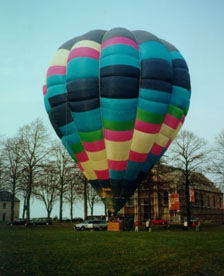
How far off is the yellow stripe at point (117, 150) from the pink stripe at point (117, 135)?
0.23 metres

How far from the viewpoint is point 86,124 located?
18172 millimetres

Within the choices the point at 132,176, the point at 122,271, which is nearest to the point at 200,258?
the point at 122,271

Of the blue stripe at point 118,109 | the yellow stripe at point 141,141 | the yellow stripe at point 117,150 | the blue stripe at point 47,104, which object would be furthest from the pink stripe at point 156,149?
the blue stripe at point 47,104

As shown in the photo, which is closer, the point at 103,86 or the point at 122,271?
the point at 122,271

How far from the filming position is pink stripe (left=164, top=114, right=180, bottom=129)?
19.1m

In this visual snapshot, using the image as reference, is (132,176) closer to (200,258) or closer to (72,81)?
(72,81)

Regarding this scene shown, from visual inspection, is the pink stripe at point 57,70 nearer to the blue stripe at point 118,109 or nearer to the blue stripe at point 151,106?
the blue stripe at point 118,109

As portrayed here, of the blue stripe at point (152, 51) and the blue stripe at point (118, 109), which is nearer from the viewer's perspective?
the blue stripe at point (118, 109)

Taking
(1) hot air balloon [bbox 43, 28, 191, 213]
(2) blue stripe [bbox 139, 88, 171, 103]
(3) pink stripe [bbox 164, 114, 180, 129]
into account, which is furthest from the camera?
(3) pink stripe [bbox 164, 114, 180, 129]

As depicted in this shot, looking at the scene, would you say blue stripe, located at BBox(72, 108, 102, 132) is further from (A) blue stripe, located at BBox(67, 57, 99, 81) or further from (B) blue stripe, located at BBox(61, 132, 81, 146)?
(A) blue stripe, located at BBox(67, 57, 99, 81)

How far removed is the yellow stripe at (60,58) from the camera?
1920 centimetres

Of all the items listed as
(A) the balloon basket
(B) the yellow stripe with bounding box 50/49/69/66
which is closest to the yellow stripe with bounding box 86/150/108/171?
(B) the yellow stripe with bounding box 50/49/69/66

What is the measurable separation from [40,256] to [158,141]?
34.8 feet

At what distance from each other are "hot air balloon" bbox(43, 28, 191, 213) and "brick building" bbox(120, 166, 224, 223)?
14746 mm
